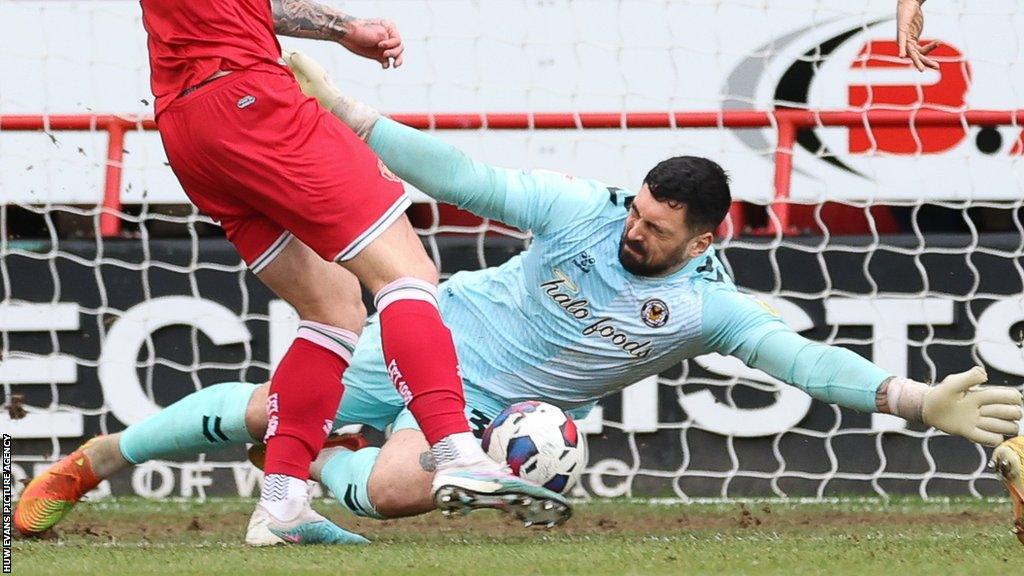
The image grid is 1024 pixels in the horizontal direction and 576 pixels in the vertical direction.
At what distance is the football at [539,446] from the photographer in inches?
144

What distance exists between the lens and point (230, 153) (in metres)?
3.37

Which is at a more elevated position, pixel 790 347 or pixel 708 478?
pixel 790 347

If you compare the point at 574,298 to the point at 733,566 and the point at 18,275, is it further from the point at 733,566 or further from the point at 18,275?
the point at 18,275

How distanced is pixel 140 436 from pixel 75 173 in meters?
2.42

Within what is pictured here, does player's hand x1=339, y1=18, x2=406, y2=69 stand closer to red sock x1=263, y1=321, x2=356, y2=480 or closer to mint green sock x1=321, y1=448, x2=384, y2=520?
red sock x1=263, y1=321, x2=356, y2=480

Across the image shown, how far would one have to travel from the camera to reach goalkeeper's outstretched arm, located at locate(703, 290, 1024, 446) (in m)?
3.46

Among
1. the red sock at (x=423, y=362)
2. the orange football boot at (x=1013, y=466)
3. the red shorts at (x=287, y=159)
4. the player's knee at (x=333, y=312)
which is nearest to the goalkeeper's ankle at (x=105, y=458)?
the player's knee at (x=333, y=312)

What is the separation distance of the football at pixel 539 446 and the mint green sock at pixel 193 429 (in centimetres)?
72

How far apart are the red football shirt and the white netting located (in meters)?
2.00

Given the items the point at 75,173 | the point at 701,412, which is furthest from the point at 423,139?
the point at 75,173

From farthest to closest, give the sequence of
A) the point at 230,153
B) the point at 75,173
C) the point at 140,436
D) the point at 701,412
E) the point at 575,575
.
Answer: the point at 75,173 → the point at 701,412 → the point at 140,436 → the point at 230,153 → the point at 575,575

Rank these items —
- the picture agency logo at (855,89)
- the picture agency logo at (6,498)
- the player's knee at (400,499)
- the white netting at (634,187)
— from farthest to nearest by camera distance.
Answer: the picture agency logo at (855,89), the white netting at (634,187), the player's knee at (400,499), the picture agency logo at (6,498)

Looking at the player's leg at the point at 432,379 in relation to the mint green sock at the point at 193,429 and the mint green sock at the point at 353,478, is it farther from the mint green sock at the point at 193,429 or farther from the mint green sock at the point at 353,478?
the mint green sock at the point at 193,429

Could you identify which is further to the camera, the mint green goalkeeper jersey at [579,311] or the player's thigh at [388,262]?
the mint green goalkeeper jersey at [579,311]
